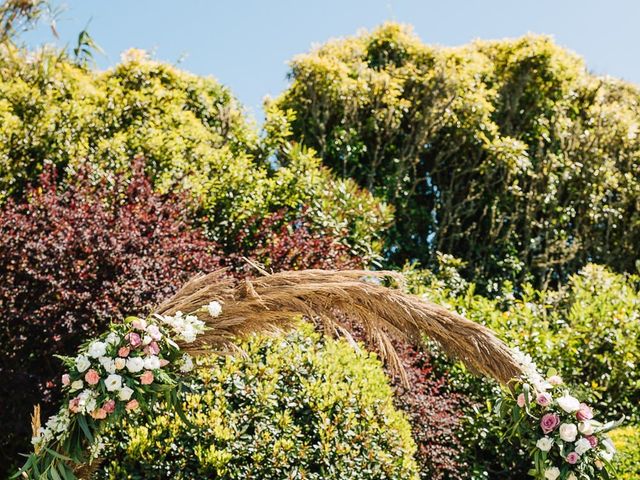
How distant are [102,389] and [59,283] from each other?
7.25 ft

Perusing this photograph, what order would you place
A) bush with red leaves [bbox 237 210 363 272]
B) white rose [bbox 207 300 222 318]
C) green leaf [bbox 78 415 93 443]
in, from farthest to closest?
bush with red leaves [bbox 237 210 363 272], white rose [bbox 207 300 222 318], green leaf [bbox 78 415 93 443]

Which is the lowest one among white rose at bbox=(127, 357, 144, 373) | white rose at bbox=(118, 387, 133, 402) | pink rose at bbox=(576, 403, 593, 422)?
white rose at bbox=(118, 387, 133, 402)

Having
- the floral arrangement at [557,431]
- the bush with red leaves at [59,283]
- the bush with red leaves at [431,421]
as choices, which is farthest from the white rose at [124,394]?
the bush with red leaves at [431,421]

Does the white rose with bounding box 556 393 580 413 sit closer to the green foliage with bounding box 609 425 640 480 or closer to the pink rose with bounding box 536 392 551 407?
the pink rose with bounding box 536 392 551 407

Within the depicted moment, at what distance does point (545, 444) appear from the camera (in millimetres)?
3846

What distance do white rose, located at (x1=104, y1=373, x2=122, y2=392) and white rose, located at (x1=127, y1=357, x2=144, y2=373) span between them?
7cm

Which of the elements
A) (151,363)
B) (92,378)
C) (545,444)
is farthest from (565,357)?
(92,378)

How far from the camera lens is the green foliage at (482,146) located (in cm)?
1108

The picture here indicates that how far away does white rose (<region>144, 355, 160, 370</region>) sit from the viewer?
3.76 m

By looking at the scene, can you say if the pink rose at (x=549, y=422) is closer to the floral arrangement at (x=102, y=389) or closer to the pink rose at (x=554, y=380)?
the pink rose at (x=554, y=380)

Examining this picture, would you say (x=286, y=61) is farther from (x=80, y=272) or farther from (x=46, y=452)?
(x=46, y=452)

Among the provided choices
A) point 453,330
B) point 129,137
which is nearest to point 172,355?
point 453,330

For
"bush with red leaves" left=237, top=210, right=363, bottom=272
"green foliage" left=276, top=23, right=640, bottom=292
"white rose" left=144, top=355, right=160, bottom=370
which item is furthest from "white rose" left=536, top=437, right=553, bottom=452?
"green foliage" left=276, top=23, right=640, bottom=292

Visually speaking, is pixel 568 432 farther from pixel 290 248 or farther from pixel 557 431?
pixel 290 248
